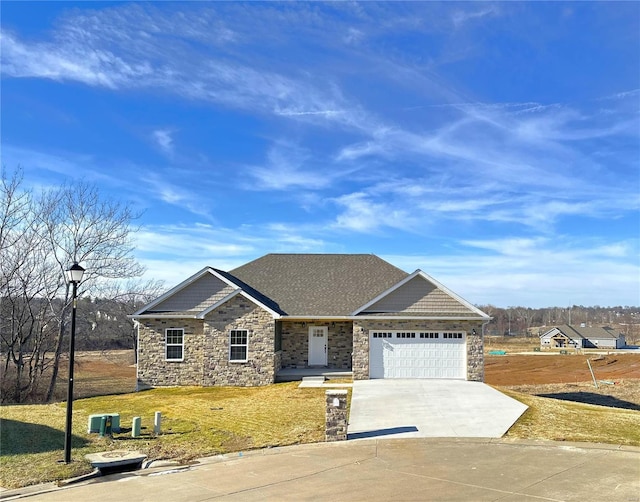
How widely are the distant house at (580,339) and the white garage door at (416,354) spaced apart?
78487 mm

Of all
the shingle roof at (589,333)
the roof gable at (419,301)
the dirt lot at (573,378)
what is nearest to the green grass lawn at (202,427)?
the roof gable at (419,301)

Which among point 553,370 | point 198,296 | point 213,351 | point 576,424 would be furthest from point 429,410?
point 553,370

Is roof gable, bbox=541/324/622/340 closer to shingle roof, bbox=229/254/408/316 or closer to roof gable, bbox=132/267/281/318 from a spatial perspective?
shingle roof, bbox=229/254/408/316

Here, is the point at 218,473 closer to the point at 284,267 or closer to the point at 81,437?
the point at 81,437

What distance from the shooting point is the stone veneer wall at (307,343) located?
25172 millimetres

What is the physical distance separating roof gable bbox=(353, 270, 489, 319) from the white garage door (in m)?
0.90

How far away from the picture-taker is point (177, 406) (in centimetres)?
1836

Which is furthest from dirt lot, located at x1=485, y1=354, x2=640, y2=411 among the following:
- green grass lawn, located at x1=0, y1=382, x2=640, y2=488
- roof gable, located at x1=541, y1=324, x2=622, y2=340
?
roof gable, located at x1=541, y1=324, x2=622, y2=340

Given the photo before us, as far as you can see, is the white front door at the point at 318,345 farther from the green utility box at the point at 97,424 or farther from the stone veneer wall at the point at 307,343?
the green utility box at the point at 97,424

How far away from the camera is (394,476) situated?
32.0ft

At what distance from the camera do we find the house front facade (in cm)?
2294

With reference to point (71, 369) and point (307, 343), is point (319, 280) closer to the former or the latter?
point (307, 343)

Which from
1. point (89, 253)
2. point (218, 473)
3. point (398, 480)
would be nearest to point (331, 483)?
point (398, 480)

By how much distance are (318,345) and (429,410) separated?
965 centimetres
